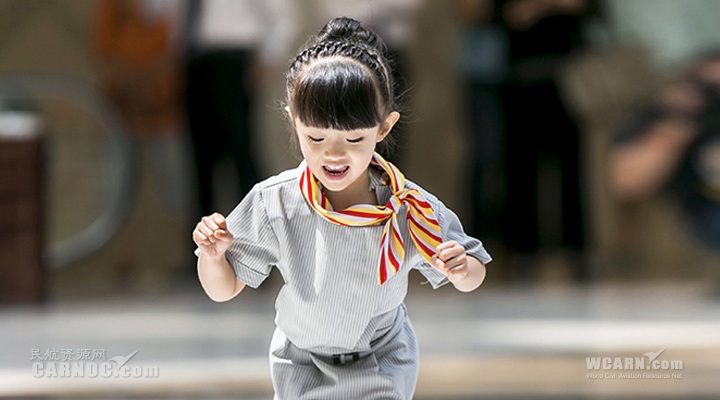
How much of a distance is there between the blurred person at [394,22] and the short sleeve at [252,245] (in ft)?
0.58

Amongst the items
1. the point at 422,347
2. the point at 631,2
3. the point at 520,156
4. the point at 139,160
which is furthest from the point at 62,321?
the point at 631,2

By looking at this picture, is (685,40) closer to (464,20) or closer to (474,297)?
(464,20)

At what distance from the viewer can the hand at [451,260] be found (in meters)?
1.40

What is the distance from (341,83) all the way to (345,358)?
1.19ft

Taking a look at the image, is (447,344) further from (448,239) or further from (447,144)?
(447,144)

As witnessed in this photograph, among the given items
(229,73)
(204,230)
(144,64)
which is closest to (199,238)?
(204,230)

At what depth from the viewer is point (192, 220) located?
5027mm

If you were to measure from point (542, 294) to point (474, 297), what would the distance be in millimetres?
266

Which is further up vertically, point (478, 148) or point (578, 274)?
point (478, 148)

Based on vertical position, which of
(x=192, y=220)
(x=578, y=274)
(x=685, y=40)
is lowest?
(x=578, y=274)

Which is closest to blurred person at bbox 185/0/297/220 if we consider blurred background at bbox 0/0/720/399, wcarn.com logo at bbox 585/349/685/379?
blurred background at bbox 0/0/720/399

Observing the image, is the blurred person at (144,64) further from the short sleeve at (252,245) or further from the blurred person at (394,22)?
the short sleeve at (252,245)

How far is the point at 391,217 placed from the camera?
143cm

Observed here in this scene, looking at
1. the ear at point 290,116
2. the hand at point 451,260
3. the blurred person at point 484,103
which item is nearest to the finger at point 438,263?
the hand at point 451,260
